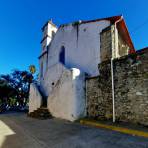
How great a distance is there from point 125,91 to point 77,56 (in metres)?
6.18

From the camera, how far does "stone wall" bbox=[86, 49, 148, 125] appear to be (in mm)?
6039

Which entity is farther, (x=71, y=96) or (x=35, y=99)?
(x=35, y=99)

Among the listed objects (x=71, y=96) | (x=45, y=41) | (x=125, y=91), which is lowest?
(x=71, y=96)

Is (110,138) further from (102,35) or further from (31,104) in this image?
(31,104)

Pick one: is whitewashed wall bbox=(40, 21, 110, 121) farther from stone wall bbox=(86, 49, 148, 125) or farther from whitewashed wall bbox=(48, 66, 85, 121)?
stone wall bbox=(86, 49, 148, 125)

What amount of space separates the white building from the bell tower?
2.33ft

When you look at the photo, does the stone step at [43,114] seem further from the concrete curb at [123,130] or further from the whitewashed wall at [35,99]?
the concrete curb at [123,130]

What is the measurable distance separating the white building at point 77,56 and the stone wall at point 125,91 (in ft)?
3.55

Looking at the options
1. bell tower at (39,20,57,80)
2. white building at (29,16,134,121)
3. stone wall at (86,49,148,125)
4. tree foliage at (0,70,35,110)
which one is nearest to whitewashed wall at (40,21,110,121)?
white building at (29,16,134,121)

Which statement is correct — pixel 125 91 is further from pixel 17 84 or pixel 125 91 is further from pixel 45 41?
pixel 17 84

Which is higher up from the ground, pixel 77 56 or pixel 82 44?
pixel 82 44

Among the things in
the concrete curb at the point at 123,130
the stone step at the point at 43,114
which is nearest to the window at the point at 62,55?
the stone step at the point at 43,114

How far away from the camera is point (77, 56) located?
11.9 metres

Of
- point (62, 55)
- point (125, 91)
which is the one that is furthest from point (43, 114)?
point (125, 91)
